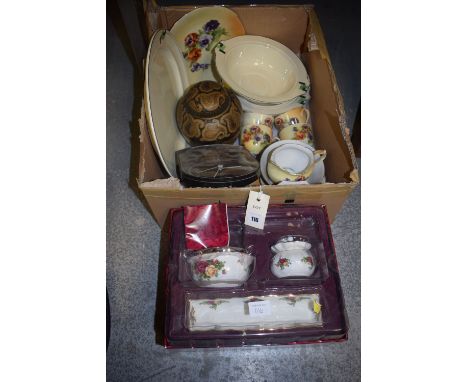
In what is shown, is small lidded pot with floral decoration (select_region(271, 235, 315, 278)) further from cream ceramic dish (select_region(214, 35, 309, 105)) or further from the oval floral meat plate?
the oval floral meat plate

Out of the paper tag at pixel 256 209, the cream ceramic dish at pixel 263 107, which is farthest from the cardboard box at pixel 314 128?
the cream ceramic dish at pixel 263 107

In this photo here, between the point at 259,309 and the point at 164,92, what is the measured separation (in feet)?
2.22

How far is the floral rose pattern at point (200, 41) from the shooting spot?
1.35 meters

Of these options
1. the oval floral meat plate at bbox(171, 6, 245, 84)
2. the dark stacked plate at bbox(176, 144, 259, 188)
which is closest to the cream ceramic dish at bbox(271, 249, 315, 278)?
the dark stacked plate at bbox(176, 144, 259, 188)

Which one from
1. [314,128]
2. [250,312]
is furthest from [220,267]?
[314,128]

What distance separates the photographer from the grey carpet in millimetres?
1086

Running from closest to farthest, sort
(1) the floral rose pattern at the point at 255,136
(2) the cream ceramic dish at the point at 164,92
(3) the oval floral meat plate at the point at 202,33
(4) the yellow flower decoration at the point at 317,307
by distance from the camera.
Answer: (4) the yellow flower decoration at the point at 317,307
(2) the cream ceramic dish at the point at 164,92
(1) the floral rose pattern at the point at 255,136
(3) the oval floral meat plate at the point at 202,33

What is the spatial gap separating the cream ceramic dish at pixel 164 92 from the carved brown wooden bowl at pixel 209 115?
0.06 m

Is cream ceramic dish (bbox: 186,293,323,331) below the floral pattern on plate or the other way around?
below

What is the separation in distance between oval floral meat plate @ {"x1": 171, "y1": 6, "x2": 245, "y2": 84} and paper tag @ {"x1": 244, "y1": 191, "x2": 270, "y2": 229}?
568mm

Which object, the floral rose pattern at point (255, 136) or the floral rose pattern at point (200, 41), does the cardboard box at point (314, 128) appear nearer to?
the floral rose pattern at point (200, 41)

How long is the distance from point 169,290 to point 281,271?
0.88 feet

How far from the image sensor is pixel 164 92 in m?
1.18

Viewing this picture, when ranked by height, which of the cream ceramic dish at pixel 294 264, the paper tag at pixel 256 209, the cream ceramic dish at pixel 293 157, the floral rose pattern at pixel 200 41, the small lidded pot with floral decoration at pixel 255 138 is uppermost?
the floral rose pattern at pixel 200 41
